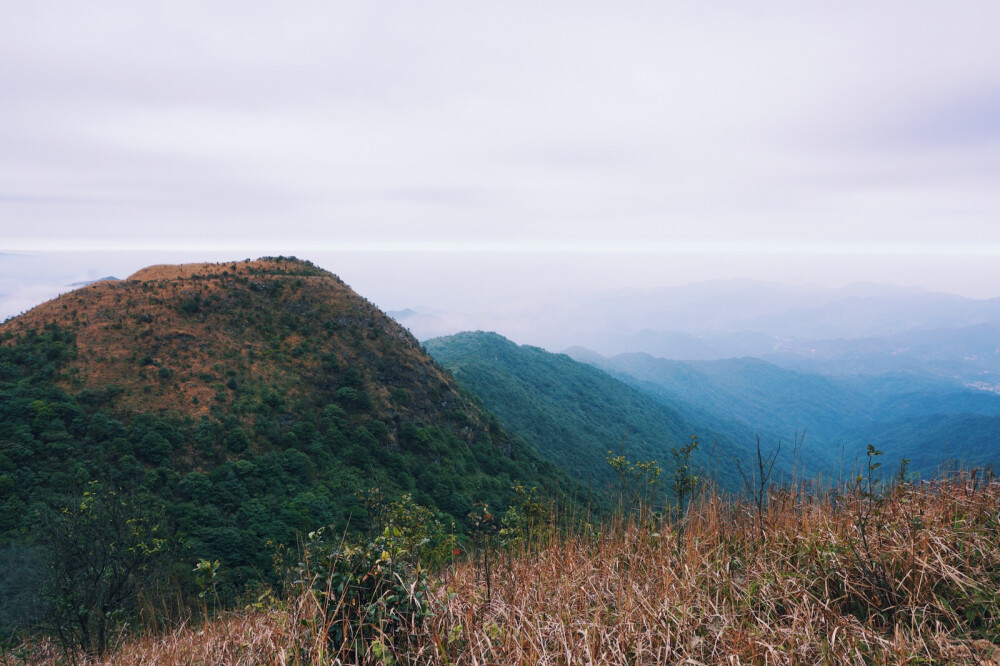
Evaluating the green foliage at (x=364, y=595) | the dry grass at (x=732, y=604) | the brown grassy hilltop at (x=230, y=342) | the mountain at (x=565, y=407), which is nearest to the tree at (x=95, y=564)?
the dry grass at (x=732, y=604)

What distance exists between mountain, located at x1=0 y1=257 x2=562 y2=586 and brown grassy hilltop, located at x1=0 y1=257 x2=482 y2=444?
169mm

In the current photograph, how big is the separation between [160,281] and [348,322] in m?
20.7

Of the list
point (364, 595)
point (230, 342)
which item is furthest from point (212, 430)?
point (364, 595)

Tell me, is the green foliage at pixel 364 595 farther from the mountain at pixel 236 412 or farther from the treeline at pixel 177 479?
the mountain at pixel 236 412

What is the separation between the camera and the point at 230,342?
43.8 meters

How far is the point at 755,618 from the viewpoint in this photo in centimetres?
324

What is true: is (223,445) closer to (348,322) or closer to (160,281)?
(348,322)

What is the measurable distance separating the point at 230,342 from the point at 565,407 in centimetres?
8091

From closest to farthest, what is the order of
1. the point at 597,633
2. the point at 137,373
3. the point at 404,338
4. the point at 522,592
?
the point at 597,633, the point at 522,592, the point at 137,373, the point at 404,338

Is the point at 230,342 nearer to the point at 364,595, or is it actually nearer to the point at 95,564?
the point at 95,564

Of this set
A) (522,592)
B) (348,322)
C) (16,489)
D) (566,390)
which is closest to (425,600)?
(522,592)

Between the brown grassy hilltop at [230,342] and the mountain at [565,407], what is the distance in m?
29.9

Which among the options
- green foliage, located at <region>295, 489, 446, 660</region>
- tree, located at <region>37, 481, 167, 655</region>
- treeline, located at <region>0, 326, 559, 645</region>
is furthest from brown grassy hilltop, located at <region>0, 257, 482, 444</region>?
green foliage, located at <region>295, 489, 446, 660</region>

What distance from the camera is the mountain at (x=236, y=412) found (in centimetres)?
2900
